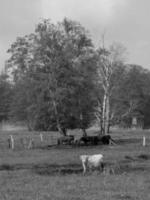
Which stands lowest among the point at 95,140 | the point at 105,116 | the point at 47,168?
the point at 47,168

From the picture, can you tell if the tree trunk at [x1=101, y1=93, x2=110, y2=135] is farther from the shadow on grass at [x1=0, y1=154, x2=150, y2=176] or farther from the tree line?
the shadow on grass at [x1=0, y1=154, x2=150, y2=176]

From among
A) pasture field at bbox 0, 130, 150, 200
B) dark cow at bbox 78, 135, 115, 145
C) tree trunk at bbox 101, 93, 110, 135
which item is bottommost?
pasture field at bbox 0, 130, 150, 200

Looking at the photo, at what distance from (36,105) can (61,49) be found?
568 centimetres

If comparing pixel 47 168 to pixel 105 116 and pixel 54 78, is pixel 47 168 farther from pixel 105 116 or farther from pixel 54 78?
pixel 105 116

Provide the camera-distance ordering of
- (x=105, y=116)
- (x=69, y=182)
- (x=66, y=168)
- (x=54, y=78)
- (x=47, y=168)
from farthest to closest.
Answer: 1. (x=105, y=116)
2. (x=54, y=78)
3. (x=47, y=168)
4. (x=66, y=168)
5. (x=69, y=182)

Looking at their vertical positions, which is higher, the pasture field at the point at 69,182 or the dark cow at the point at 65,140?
the dark cow at the point at 65,140

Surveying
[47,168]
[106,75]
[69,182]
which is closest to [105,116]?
[106,75]

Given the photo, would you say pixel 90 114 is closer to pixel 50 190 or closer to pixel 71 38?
pixel 71 38

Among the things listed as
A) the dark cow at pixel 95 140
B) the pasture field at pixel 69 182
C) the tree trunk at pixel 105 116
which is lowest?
the pasture field at pixel 69 182

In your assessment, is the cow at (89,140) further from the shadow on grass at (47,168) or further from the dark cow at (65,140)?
the shadow on grass at (47,168)

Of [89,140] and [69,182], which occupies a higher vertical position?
[89,140]

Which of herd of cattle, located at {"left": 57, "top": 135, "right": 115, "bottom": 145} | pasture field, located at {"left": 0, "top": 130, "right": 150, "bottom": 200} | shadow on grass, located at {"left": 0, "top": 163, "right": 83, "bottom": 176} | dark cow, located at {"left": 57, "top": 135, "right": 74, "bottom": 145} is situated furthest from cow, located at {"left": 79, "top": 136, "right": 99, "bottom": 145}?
shadow on grass, located at {"left": 0, "top": 163, "right": 83, "bottom": 176}

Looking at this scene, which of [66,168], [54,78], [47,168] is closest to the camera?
[66,168]

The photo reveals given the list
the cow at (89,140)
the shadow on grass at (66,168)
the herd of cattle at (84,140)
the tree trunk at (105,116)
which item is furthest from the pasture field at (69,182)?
the tree trunk at (105,116)
